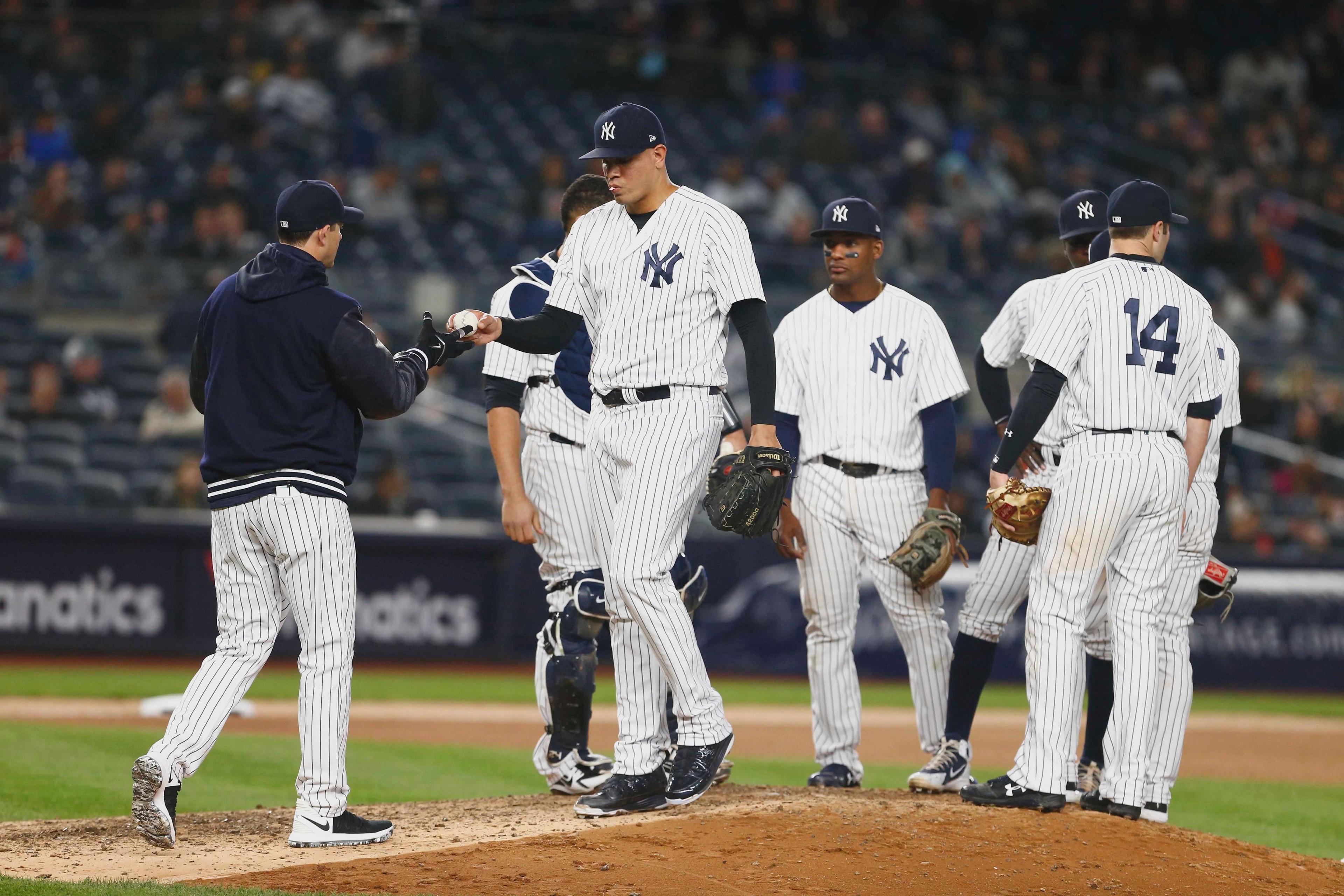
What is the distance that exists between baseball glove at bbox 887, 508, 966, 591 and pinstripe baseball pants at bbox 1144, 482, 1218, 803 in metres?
0.78

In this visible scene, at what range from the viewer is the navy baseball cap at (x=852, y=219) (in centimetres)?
582

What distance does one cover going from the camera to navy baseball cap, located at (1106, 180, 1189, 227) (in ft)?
17.4

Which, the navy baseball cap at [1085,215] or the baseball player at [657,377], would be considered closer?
the baseball player at [657,377]

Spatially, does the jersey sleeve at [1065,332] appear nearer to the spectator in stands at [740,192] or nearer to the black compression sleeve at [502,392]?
the black compression sleeve at [502,392]

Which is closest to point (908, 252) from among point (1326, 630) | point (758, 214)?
point (758, 214)

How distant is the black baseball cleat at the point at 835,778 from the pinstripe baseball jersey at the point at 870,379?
1.18m

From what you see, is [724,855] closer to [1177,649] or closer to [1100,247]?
[1177,649]

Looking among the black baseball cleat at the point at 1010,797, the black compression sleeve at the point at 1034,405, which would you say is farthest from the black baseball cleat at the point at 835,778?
the black compression sleeve at the point at 1034,405

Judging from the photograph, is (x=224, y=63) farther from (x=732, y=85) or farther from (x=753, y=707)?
(x=753, y=707)

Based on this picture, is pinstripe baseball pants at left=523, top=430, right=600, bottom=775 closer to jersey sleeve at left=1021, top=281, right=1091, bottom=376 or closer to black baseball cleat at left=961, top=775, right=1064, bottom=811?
black baseball cleat at left=961, top=775, right=1064, bottom=811

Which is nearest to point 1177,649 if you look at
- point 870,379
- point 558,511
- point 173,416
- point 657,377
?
point 870,379

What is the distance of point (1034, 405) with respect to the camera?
516 cm

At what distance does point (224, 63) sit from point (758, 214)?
213 inches

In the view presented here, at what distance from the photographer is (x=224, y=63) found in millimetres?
14273
